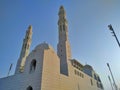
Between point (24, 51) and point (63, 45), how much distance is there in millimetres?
21092

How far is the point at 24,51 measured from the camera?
2018 inches

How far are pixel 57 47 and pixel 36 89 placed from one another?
2207cm

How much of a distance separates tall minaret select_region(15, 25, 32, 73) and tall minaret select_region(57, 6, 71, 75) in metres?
18.2

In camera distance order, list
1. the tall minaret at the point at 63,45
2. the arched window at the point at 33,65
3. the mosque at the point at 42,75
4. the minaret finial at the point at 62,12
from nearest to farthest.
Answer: the mosque at the point at 42,75 < the arched window at the point at 33,65 < the tall minaret at the point at 63,45 < the minaret finial at the point at 62,12

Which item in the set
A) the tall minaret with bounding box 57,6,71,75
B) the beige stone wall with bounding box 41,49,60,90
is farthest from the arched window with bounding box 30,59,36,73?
the tall minaret with bounding box 57,6,71,75

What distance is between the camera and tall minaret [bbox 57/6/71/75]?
34.2 metres

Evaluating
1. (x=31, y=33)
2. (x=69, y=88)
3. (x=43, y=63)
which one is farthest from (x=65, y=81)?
(x=31, y=33)

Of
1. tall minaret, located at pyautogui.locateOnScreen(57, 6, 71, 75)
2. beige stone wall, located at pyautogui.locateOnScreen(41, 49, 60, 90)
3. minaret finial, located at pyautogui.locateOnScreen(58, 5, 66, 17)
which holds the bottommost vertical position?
beige stone wall, located at pyautogui.locateOnScreen(41, 49, 60, 90)

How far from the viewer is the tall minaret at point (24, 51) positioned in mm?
46525

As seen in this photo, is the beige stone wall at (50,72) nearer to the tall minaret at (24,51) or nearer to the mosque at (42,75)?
the mosque at (42,75)

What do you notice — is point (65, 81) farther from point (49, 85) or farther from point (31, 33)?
point (31, 33)

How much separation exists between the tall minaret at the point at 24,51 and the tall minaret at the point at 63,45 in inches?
717

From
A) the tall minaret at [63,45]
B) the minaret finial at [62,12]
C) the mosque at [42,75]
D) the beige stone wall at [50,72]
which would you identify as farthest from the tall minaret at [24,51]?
the beige stone wall at [50,72]

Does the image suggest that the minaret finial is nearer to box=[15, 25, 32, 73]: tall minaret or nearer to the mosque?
box=[15, 25, 32, 73]: tall minaret
